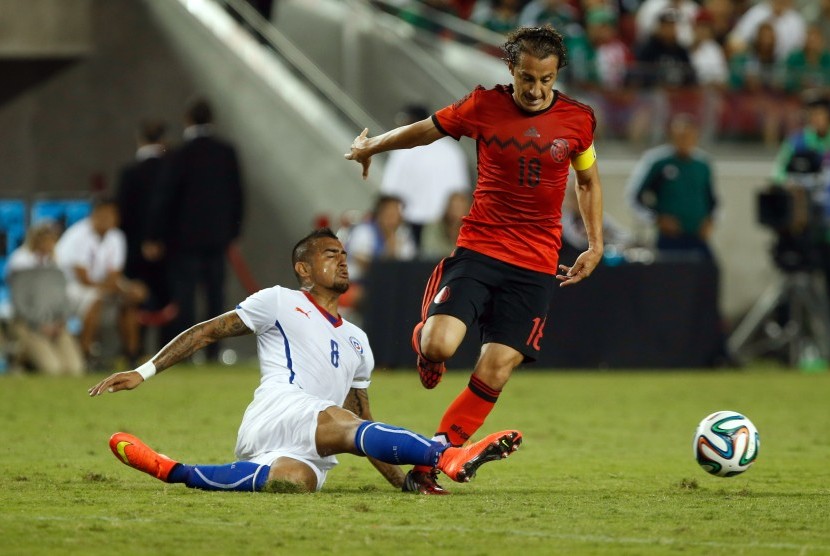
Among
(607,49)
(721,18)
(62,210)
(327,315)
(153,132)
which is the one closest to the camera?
(327,315)

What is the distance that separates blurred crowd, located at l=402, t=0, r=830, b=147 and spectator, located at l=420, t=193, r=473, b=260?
2.76m

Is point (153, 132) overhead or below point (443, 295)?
below

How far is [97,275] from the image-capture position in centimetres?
Answer: 1714

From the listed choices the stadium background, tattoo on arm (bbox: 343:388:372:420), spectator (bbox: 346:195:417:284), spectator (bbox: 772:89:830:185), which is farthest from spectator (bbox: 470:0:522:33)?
tattoo on arm (bbox: 343:388:372:420)

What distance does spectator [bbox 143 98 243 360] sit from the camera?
56.3ft

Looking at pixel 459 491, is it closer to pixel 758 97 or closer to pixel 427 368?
pixel 427 368

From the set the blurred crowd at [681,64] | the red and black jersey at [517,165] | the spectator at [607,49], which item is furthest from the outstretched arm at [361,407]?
the spectator at [607,49]

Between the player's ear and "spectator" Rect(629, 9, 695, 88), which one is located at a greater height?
the player's ear

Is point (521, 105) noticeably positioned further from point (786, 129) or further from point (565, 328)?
point (786, 129)

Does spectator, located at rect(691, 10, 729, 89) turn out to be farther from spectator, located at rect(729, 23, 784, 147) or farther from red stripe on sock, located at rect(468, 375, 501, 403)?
red stripe on sock, located at rect(468, 375, 501, 403)

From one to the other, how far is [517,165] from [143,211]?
34.3ft

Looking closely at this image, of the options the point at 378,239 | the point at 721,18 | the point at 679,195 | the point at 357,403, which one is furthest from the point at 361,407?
the point at 721,18

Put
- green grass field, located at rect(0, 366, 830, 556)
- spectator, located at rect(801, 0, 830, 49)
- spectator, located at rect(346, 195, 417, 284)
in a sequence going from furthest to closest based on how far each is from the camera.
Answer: spectator, located at rect(801, 0, 830, 49)
spectator, located at rect(346, 195, 417, 284)
green grass field, located at rect(0, 366, 830, 556)

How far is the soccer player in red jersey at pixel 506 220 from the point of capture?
795cm
